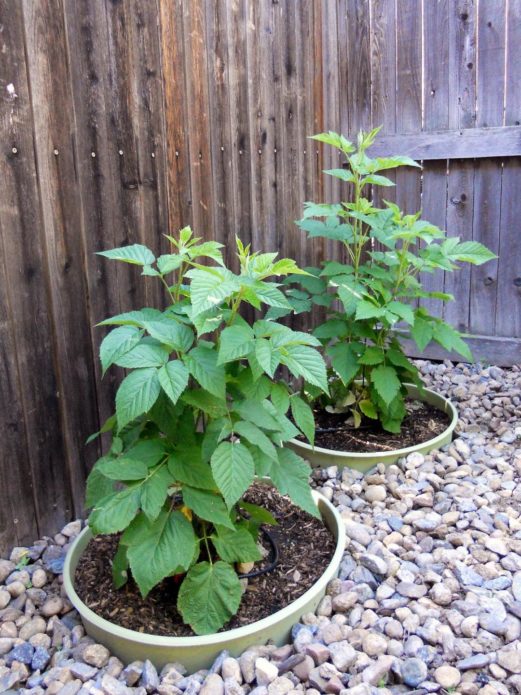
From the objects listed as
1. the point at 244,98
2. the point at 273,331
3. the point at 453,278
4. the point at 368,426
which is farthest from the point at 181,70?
the point at 453,278

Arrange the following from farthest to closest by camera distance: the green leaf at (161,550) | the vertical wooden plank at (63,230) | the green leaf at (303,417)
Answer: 1. the vertical wooden plank at (63,230)
2. the green leaf at (303,417)
3. the green leaf at (161,550)

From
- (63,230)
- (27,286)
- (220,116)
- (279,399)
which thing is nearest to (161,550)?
(279,399)

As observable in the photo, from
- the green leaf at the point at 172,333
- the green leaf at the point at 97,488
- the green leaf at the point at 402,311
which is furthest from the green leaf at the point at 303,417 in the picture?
the green leaf at the point at 402,311

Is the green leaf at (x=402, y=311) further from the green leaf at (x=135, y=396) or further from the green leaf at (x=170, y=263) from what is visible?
the green leaf at (x=135, y=396)

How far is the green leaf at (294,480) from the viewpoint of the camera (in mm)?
1490

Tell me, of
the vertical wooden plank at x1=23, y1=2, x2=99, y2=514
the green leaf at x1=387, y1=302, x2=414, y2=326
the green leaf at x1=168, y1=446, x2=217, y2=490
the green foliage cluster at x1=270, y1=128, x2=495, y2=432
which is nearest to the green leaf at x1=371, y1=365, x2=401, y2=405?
the green foliage cluster at x1=270, y1=128, x2=495, y2=432

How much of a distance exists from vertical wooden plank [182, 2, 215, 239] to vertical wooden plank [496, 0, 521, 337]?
6.12ft

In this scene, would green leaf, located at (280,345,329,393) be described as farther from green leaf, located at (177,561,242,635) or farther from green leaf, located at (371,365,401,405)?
green leaf, located at (371,365,401,405)

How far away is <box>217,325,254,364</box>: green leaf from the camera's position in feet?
4.26

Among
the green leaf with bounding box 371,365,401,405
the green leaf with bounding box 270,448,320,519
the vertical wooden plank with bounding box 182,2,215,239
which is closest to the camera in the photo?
the green leaf with bounding box 270,448,320,519

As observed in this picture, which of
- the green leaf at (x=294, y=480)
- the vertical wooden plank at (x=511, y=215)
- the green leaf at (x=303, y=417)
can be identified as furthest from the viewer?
the vertical wooden plank at (x=511, y=215)

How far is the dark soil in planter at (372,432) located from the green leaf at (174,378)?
1.35 metres

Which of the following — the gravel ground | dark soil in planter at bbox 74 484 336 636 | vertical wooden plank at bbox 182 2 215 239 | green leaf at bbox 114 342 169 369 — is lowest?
the gravel ground

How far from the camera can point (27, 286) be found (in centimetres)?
174
